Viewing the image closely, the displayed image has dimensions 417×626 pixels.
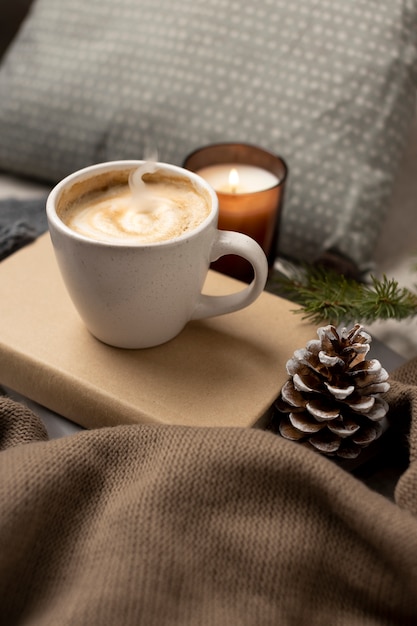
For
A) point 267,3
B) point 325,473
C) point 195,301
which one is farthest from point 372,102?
point 325,473

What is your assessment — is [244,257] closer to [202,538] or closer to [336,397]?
[336,397]

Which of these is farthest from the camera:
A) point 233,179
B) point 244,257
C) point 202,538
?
point 233,179

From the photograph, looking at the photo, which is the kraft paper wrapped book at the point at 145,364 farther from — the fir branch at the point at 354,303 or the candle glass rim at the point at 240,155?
the candle glass rim at the point at 240,155

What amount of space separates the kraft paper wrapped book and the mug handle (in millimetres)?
28

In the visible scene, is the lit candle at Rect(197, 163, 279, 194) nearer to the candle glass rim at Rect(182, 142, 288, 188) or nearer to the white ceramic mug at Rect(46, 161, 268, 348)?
the candle glass rim at Rect(182, 142, 288, 188)

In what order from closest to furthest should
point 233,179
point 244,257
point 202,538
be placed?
point 202,538, point 244,257, point 233,179

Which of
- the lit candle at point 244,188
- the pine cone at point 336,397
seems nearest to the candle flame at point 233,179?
the lit candle at point 244,188

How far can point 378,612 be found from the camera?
0.45m

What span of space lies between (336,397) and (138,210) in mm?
229

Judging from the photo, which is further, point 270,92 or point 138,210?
point 270,92

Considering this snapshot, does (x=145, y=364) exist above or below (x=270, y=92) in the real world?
below

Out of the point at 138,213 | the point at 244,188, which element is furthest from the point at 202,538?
A: the point at 244,188

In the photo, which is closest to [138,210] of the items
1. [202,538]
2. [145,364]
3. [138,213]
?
[138,213]

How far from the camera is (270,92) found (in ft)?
2.74
